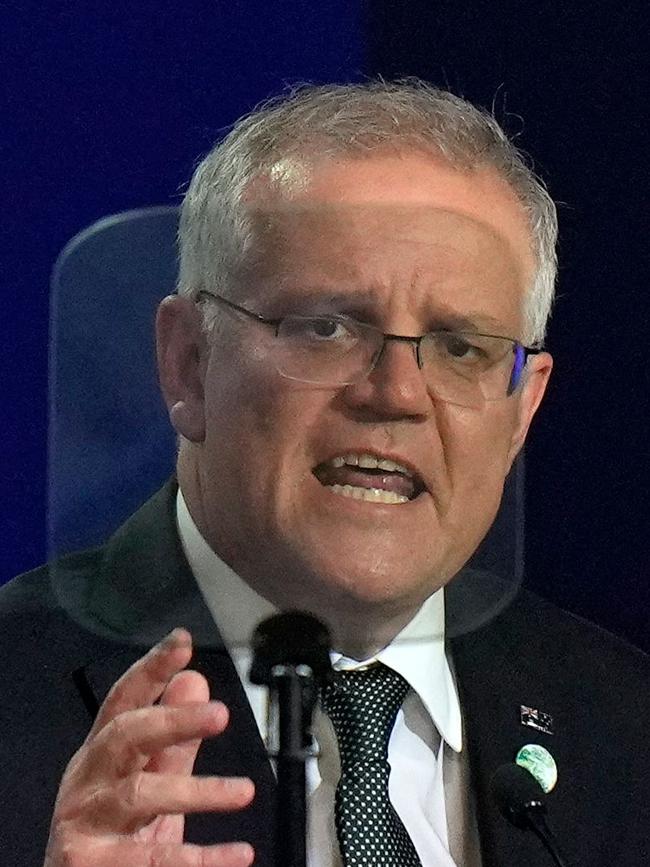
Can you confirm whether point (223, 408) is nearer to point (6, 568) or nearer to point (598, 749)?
point (6, 568)

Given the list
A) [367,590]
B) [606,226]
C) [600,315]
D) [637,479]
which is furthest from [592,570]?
[367,590]

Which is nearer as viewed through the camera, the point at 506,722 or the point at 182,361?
the point at 182,361

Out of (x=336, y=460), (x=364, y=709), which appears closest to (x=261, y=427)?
(x=336, y=460)

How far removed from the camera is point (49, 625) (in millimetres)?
1375

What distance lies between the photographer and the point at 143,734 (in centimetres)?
88

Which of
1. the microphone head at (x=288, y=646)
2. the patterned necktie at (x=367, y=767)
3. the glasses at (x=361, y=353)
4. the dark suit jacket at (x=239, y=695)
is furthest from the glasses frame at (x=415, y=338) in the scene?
the microphone head at (x=288, y=646)

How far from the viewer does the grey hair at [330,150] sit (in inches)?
52.7

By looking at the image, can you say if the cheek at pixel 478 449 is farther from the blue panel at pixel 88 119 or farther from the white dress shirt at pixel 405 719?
the blue panel at pixel 88 119

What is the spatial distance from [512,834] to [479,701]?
0.17m

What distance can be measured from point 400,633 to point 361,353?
0.31 m

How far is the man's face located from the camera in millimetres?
1254

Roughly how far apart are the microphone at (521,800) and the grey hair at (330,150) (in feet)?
1.59

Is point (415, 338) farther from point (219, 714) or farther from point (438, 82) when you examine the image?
point (438, 82)

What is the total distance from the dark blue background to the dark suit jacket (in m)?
0.20
